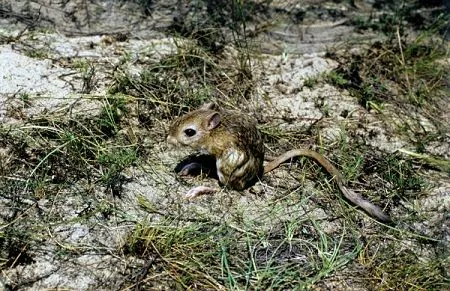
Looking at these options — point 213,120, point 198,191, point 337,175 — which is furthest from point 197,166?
point 337,175

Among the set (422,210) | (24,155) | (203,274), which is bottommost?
(422,210)

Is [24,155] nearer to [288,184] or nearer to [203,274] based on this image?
[203,274]

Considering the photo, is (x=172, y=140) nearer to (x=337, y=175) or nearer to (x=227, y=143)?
(x=227, y=143)

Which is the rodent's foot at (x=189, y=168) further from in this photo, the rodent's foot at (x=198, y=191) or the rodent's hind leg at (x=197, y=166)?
the rodent's foot at (x=198, y=191)

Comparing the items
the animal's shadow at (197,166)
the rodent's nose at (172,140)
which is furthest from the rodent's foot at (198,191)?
the rodent's nose at (172,140)

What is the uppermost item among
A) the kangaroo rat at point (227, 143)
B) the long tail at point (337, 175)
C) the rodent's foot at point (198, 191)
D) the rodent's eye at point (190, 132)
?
the rodent's eye at point (190, 132)

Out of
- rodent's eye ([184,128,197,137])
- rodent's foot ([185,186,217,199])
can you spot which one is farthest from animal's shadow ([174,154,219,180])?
rodent's eye ([184,128,197,137])

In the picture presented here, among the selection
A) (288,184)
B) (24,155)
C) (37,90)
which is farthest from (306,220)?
(37,90)

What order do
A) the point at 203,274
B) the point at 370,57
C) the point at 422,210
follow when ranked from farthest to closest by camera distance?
the point at 370,57, the point at 422,210, the point at 203,274
